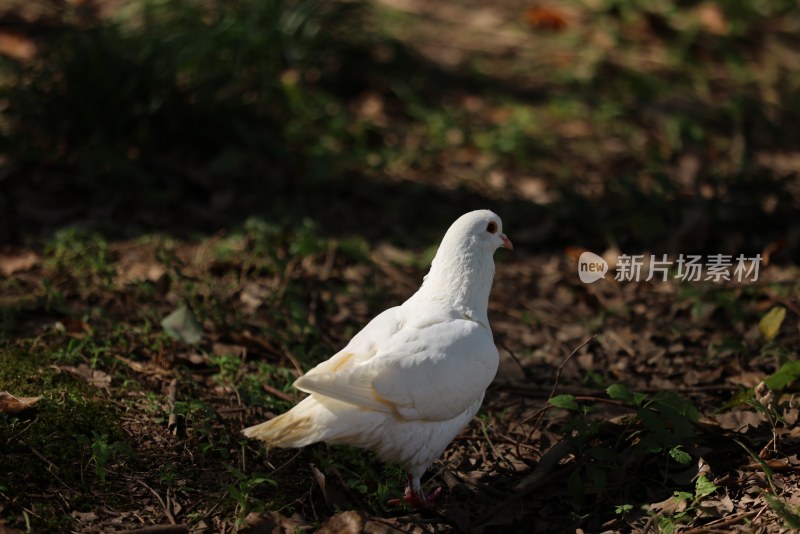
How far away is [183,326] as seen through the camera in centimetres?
422

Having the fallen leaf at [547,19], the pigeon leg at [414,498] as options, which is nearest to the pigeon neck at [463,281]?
the pigeon leg at [414,498]

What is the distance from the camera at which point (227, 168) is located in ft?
20.2

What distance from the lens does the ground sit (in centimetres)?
353

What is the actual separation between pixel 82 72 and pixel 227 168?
1045mm

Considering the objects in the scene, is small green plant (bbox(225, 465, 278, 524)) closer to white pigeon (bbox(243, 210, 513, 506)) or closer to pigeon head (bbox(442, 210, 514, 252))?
white pigeon (bbox(243, 210, 513, 506))

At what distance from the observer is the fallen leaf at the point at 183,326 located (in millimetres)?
4191

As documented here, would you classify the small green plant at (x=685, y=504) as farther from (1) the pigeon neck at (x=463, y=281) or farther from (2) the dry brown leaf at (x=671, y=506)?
(1) the pigeon neck at (x=463, y=281)

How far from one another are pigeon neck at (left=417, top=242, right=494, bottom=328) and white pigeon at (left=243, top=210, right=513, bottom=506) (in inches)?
2.3

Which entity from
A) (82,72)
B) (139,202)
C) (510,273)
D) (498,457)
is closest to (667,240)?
(510,273)

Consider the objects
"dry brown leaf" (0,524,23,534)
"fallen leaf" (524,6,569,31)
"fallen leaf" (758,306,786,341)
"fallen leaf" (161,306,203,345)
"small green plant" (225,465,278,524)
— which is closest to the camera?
"dry brown leaf" (0,524,23,534)

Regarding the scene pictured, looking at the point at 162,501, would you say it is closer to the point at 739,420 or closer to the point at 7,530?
the point at 7,530
